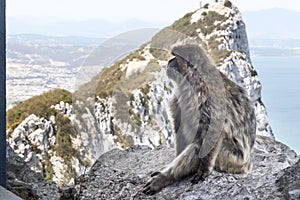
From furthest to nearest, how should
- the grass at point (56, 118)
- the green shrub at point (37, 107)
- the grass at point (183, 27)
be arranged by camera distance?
the green shrub at point (37, 107) → the grass at point (56, 118) → the grass at point (183, 27)

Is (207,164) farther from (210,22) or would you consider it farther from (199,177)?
(210,22)

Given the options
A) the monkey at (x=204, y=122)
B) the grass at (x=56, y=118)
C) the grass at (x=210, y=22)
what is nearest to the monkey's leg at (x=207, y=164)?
the monkey at (x=204, y=122)

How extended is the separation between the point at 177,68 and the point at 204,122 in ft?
0.83

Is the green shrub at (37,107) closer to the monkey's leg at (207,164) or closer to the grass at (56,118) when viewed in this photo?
the grass at (56,118)

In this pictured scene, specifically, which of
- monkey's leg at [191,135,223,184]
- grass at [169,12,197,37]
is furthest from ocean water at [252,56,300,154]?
monkey's leg at [191,135,223,184]

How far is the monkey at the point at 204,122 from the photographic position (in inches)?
66.7

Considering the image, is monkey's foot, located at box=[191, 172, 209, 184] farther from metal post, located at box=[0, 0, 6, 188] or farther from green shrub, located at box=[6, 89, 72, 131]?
green shrub, located at box=[6, 89, 72, 131]

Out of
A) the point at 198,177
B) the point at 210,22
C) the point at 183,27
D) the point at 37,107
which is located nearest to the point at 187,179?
the point at 198,177

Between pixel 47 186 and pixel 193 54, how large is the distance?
89 cm

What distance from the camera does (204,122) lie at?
1704 millimetres

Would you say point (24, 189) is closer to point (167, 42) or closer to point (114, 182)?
point (114, 182)

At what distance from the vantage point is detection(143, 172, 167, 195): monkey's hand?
1675mm

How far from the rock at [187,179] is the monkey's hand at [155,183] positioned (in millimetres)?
22

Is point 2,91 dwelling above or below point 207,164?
above
